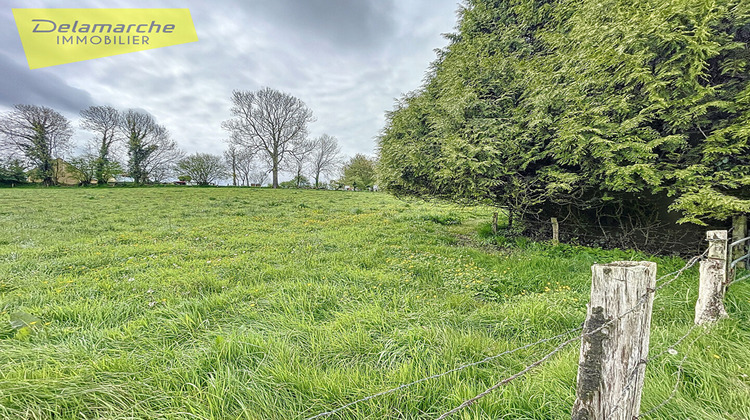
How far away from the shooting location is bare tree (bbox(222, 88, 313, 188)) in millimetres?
29094

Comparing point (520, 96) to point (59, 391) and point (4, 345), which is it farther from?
point (4, 345)

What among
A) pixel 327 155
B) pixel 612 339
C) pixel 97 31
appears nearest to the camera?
pixel 612 339

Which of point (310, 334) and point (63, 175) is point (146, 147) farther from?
point (310, 334)

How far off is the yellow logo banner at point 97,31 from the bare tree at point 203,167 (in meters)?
38.8

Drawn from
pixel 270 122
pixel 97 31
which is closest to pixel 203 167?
pixel 270 122

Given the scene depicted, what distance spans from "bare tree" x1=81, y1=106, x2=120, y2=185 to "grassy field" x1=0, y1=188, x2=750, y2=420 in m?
37.0

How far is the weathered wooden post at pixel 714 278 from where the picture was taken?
8.86ft

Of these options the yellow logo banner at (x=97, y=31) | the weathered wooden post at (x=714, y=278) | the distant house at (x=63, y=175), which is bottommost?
the weathered wooden post at (x=714, y=278)

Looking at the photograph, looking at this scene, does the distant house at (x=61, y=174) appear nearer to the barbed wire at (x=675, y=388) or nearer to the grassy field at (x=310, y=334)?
the grassy field at (x=310, y=334)

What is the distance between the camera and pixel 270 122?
3047cm

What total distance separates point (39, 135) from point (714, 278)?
5264cm

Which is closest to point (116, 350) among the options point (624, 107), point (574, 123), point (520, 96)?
point (574, 123)

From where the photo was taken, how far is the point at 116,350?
8.35ft

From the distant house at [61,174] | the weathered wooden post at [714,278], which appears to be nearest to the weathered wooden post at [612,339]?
the weathered wooden post at [714,278]
